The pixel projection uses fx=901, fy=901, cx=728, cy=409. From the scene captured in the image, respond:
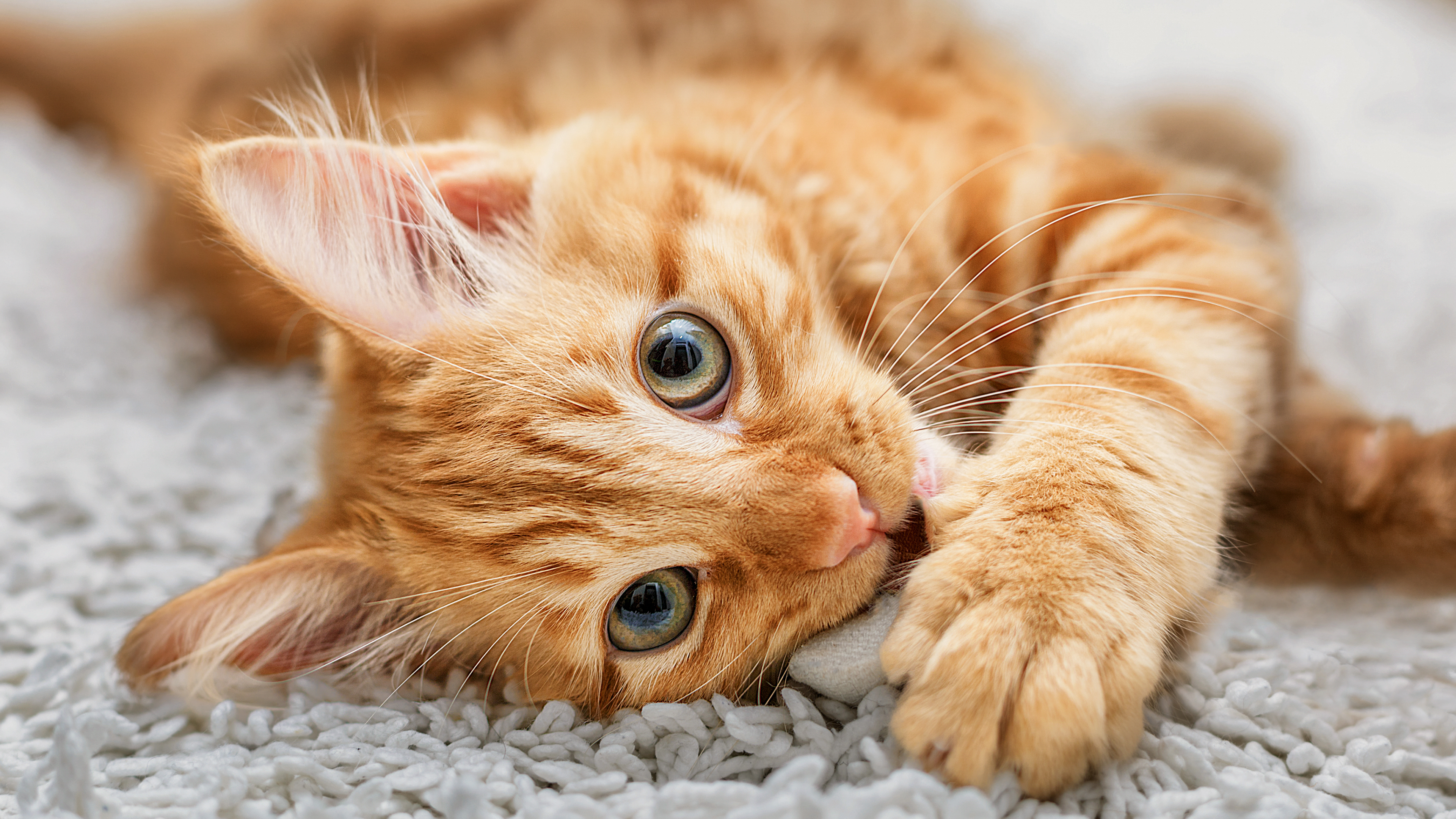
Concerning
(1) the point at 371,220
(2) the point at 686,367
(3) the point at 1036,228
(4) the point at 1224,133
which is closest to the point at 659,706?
(2) the point at 686,367

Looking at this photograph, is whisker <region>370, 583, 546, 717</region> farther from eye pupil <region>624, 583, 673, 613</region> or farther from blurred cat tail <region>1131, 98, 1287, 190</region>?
blurred cat tail <region>1131, 98, 1287, 190</region>

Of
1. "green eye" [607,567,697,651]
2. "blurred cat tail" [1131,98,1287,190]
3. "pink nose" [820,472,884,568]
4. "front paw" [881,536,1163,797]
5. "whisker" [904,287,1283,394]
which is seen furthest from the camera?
"blurred cat tail" [1131,98,1287,190]

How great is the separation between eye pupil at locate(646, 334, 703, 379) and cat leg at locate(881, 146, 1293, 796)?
33 cm

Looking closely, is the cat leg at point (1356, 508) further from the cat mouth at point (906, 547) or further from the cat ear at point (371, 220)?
the cat ear at point (371, 220)

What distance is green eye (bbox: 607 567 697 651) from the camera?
3.38 ft

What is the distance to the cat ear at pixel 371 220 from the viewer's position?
1.01 metres

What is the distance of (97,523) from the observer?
1.43 m

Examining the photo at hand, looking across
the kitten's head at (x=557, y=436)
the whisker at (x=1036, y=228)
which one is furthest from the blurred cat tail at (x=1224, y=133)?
the kitten's head at (x=557, y=436)

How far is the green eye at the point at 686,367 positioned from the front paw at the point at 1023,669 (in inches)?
13.4

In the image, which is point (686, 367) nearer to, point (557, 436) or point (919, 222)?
point (557, 436)

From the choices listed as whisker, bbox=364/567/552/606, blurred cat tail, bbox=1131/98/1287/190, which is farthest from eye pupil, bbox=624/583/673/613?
blurred cat tail, bbox=1131/98/1287/190

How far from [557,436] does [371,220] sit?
391 millimetres

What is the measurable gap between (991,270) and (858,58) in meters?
0.73

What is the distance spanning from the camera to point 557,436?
1.03 meters
